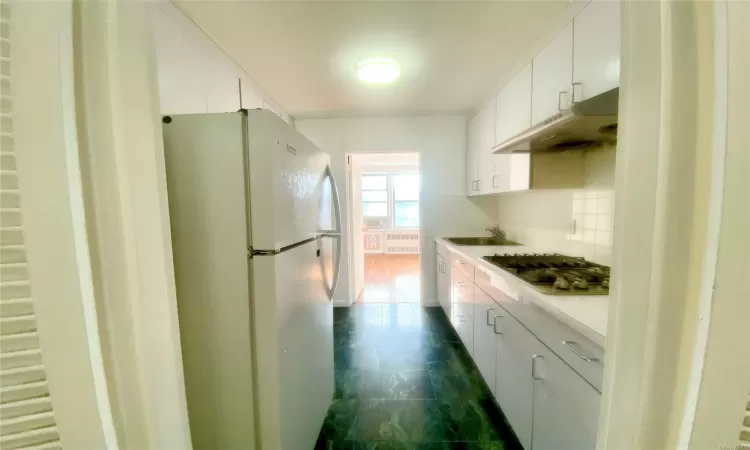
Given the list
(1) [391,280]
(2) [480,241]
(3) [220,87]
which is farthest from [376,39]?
(1) [391,280]

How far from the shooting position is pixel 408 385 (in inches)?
73.9

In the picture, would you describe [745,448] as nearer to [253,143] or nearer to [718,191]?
[718,191]

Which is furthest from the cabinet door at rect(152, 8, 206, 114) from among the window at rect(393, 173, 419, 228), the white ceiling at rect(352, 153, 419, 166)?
the window at rect(393, 173, 419, 228)

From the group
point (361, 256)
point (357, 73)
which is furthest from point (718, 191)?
point (361, 256)

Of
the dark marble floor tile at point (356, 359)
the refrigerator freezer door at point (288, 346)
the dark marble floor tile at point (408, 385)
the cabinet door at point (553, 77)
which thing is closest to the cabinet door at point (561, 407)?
the dark marble floor tile at point (408, 385)

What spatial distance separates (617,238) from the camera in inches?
17.9

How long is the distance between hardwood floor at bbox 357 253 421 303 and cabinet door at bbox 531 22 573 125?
2620mm

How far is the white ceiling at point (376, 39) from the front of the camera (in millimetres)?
1374

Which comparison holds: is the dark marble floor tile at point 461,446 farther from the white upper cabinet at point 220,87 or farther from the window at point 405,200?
the window at point 405,200

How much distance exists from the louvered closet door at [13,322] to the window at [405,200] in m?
6.73

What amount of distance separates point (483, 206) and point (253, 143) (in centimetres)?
290

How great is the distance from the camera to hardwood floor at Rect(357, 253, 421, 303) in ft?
12.1

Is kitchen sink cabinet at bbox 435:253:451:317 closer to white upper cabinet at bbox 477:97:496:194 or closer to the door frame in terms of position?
white upper cabinet at bbox 477:97:496:194

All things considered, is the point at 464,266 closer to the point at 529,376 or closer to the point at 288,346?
the point at 529,376
